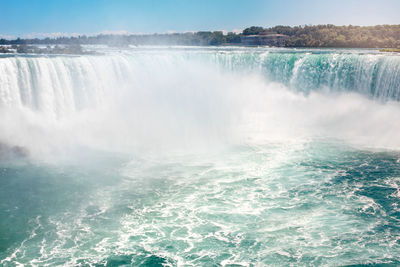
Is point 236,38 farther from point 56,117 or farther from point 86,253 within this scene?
point 86,253

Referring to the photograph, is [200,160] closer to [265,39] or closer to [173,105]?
[173,105]

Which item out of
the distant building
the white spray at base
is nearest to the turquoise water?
the white spray at base

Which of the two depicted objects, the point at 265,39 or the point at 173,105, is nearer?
the point at 173,105

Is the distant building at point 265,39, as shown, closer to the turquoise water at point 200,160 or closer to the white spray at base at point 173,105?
the white spray at base at point 173,105

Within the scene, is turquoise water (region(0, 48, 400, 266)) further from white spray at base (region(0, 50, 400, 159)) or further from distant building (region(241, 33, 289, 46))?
distant building (region(241, 33, 289, 46))

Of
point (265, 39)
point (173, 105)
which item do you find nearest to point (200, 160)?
point (173, 105)

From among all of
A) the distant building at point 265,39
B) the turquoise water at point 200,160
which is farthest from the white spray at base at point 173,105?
the distant building at point 265,39

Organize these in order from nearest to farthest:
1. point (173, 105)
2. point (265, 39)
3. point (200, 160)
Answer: point (200, 160) → point (173, 105) → point (265, 39)
